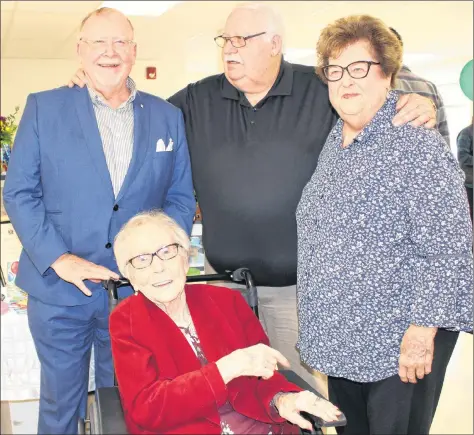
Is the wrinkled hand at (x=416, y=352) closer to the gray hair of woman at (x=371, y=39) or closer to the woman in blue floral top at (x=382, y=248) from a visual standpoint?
the woman in blue floral top at (x=382, y=248)

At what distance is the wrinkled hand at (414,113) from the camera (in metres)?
1.79

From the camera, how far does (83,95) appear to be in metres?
2.24

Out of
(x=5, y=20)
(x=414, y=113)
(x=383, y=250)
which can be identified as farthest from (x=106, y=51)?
(x=5, y=20)

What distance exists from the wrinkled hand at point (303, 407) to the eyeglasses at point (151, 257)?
53 centimetres

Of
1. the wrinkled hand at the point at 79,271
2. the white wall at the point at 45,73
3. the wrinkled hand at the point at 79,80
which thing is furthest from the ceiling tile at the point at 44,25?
the wrinkled hand at the point at 79,271

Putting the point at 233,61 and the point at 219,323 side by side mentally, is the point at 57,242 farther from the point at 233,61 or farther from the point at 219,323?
the point at 233,61

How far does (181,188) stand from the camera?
2393 mm

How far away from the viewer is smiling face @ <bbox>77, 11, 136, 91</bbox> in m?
2.17

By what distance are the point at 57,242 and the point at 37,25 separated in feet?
21.6

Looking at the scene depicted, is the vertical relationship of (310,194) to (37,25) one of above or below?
below

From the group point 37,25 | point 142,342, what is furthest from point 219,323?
point 37,25

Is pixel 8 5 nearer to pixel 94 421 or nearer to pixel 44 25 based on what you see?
pixel 44 25

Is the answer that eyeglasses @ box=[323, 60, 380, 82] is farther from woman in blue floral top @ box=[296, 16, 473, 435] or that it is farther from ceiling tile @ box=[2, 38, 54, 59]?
ceiling tile @ box=[2, 38, 54, 59]

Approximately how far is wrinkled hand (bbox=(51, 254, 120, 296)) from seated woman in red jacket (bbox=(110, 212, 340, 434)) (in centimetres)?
27
